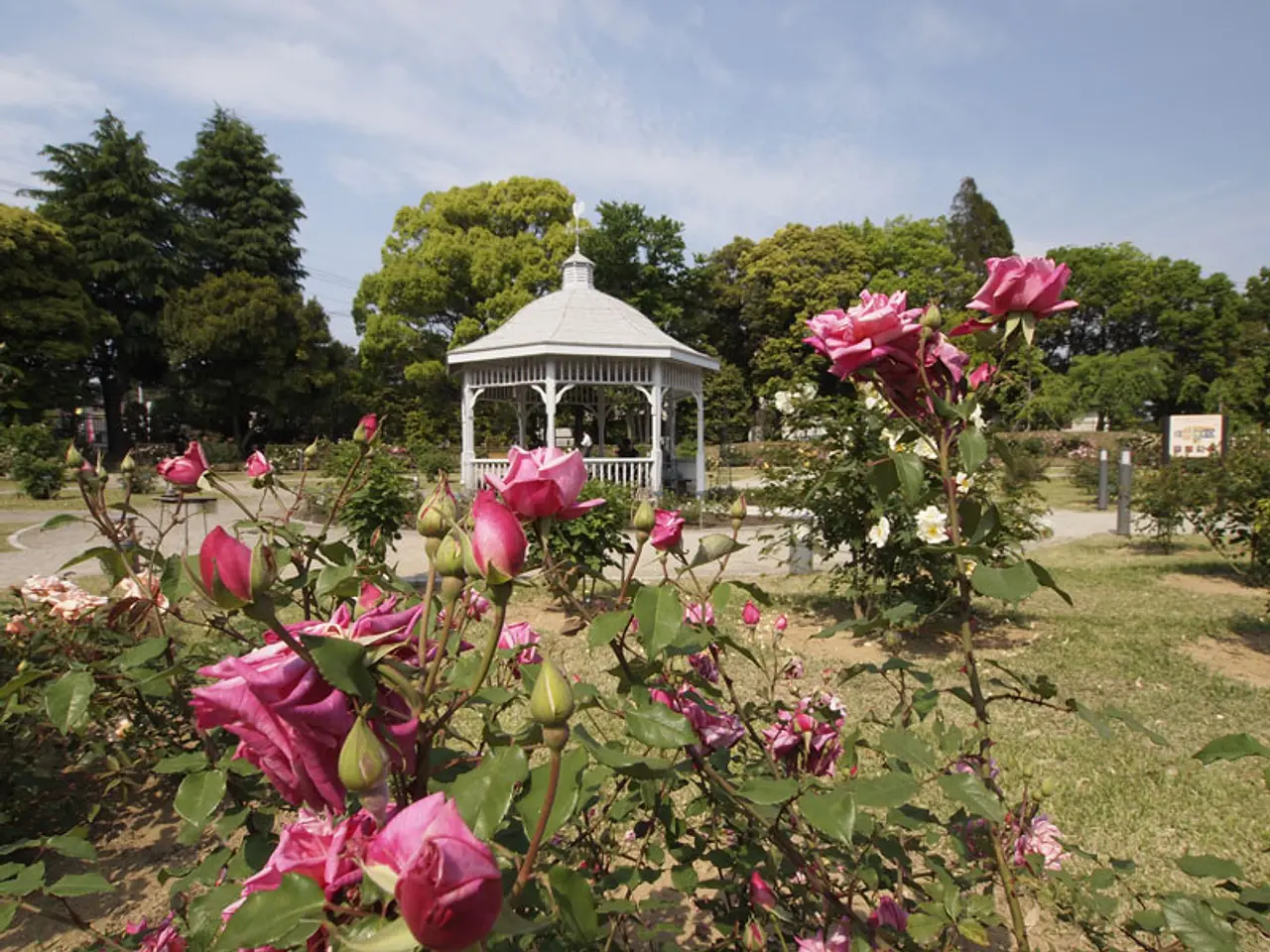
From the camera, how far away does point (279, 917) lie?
1.52ft

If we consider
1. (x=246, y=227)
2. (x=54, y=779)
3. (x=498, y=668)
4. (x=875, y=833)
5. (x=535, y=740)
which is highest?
(x=246, y=227)

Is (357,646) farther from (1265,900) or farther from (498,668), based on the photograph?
(1265,900)

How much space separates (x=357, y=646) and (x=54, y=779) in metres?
2.52

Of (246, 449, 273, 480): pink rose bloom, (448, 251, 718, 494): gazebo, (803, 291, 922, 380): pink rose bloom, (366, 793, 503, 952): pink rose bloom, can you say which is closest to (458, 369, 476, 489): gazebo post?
(448, 251, 718, 494): gazebo

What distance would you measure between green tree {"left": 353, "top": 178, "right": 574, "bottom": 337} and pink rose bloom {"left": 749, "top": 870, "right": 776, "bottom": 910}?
24447mm

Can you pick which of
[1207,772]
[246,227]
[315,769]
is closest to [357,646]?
[315,769]

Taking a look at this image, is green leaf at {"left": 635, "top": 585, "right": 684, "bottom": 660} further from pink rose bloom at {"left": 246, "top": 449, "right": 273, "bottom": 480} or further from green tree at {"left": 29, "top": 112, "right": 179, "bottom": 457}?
green tree at {"left": 29, "top": 112, "right": 179, "bottom": 457}

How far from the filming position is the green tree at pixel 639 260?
86.0 feet

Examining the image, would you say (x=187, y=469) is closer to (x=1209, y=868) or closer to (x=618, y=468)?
(x=1209, y=868)

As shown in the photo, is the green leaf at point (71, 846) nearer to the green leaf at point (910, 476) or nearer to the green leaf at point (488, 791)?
the green leaf at point (488, 791)

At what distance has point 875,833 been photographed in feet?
3.59

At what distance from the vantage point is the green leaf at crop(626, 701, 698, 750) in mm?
615

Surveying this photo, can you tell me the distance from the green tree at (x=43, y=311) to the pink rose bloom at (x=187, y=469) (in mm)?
25186

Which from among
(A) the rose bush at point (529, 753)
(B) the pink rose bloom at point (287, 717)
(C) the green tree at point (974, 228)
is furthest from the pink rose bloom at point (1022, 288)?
(C) the green tree at point (974, 228)
